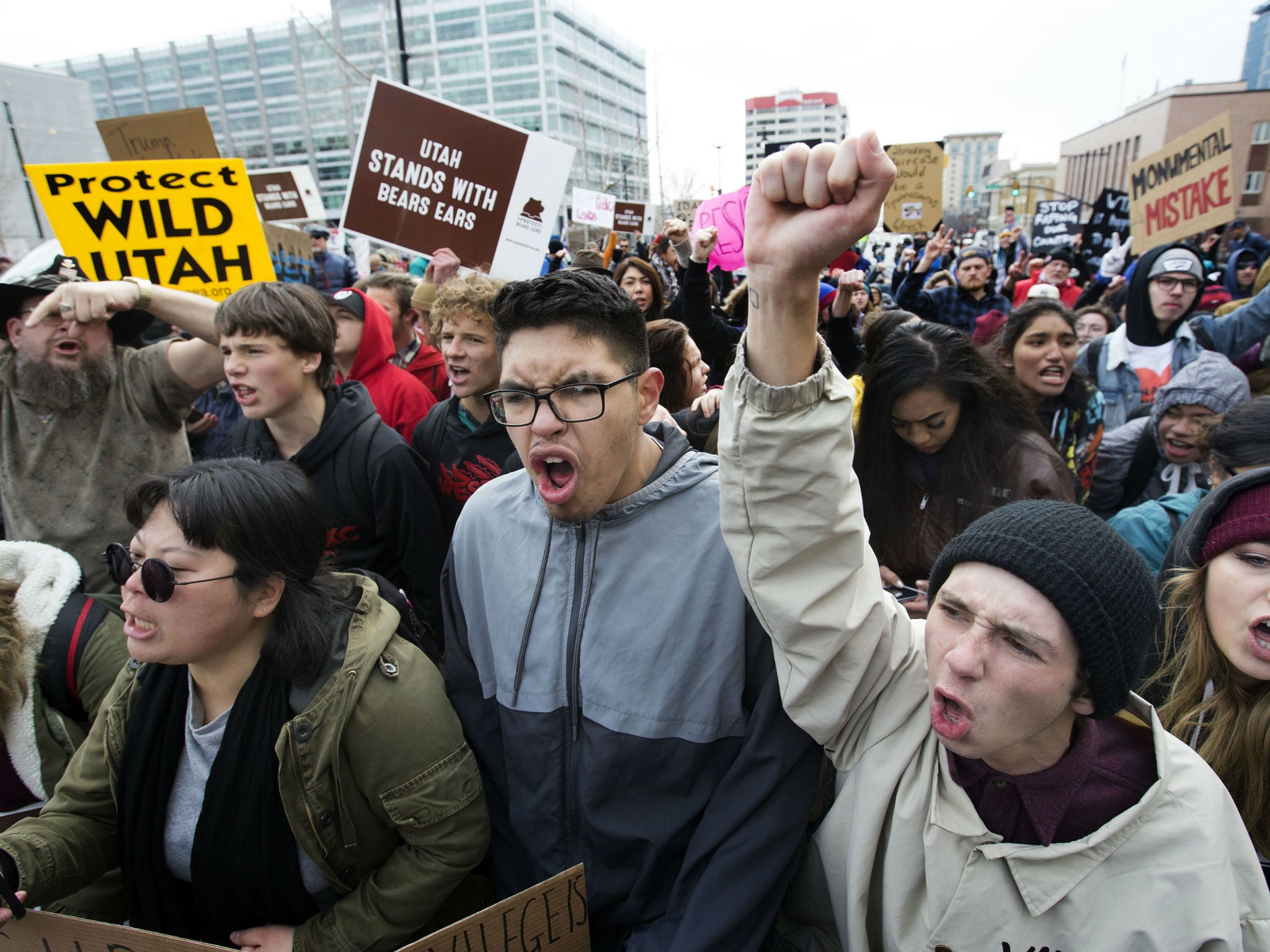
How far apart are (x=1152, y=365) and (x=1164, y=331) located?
27 centimetres

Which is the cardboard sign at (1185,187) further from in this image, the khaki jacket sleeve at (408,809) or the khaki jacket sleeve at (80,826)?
the khaki jacket sleeve at (80,826)

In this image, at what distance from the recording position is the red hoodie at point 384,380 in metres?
3.96

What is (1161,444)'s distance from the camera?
10.9ft

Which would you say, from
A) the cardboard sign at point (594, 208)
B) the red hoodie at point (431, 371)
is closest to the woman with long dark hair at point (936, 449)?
the red hoodie at point (431, 371)

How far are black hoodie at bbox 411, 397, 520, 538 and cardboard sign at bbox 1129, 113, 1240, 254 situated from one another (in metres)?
5.90

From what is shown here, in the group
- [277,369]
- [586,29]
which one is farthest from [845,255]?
[586,29]

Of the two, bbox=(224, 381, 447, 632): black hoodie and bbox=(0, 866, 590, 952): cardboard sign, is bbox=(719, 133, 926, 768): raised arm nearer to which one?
bbox=(0, 866, 590, 952): cardboard sign

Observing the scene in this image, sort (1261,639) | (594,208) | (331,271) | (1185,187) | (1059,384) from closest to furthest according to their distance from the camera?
(1261,639)
(1059,384)
(1185,187)
(331,271)
(594,208)

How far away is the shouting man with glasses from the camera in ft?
4.67

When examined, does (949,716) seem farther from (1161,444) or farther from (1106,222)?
(1106,222)

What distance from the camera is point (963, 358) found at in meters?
2.72

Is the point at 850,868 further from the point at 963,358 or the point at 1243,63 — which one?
the point at 1243,63

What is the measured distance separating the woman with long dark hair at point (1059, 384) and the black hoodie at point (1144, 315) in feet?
4.75

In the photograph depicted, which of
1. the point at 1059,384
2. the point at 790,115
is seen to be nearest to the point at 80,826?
the point at 1059,384
